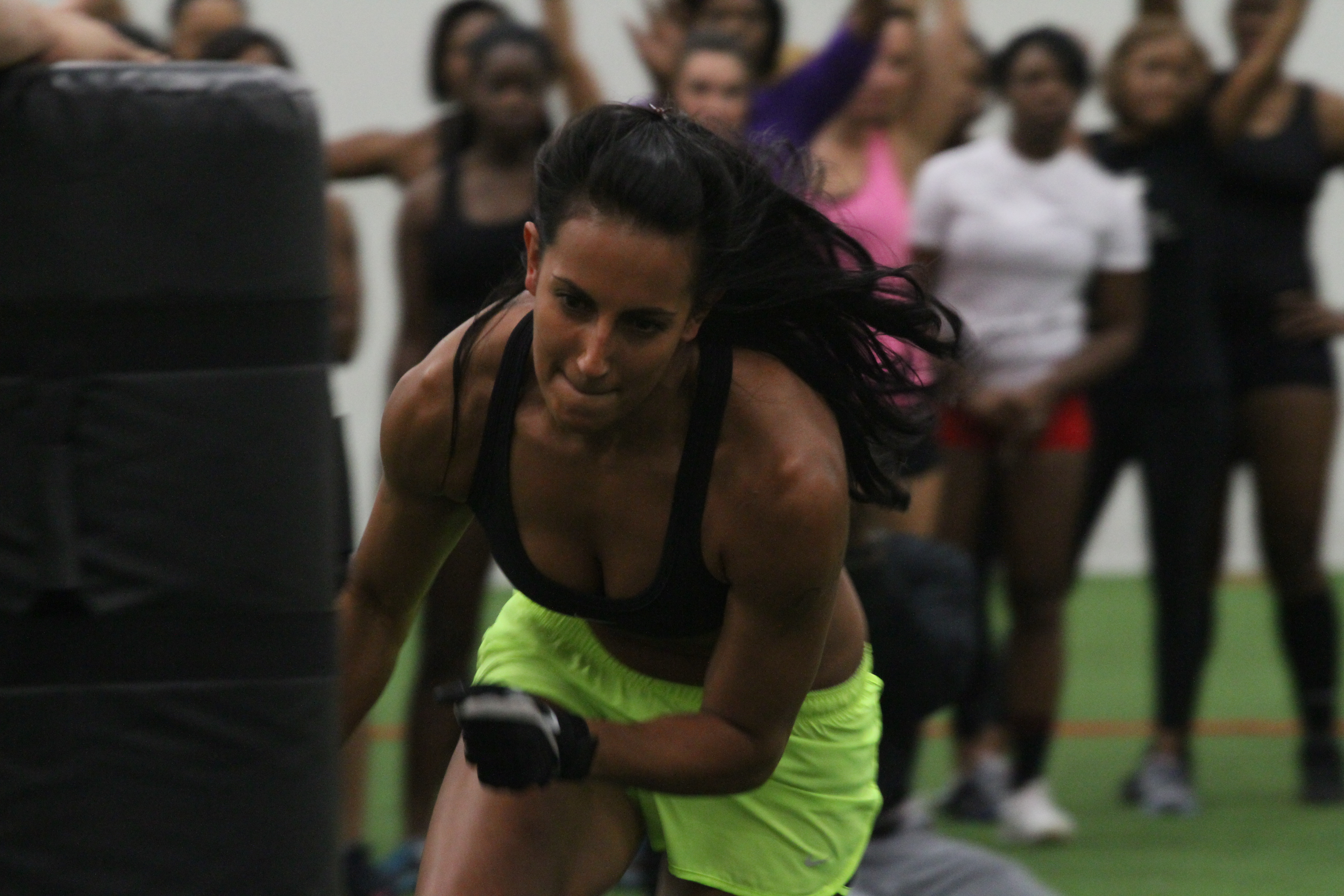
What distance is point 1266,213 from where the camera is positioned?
4941 mm

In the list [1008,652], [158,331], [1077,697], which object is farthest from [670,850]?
[1077,697]

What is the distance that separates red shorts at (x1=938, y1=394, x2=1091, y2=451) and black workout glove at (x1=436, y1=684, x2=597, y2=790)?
243 centimetres

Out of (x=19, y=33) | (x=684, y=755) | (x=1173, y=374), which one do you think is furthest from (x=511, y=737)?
(x=1173, y=374)

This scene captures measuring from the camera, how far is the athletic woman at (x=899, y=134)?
4.52m

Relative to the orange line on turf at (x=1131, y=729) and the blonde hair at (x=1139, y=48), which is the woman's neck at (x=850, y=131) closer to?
the blonde hair at (x=1139, y=48)

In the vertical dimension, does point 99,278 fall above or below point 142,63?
below

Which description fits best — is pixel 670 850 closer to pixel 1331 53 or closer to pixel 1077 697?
pixel 1077 697

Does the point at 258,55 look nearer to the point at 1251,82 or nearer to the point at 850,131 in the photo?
the point at 850,131

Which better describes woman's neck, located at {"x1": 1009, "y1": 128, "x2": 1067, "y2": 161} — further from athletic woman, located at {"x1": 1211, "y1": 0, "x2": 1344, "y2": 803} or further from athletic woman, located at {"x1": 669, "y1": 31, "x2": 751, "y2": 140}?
athletic woman, located at {"x1": 669, "y1": 31, "x2": 751, "y2": 140}

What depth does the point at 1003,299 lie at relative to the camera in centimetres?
462

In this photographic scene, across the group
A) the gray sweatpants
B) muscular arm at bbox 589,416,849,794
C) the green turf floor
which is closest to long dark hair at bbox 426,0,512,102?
the green turf floor

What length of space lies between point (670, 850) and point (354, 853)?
1.46 meters

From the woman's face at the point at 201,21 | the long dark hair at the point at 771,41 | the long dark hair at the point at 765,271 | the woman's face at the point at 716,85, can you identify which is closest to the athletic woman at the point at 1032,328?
the woman's face at the point at 716,85

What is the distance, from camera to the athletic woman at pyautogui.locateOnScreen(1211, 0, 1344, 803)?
485cm
